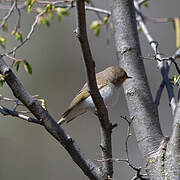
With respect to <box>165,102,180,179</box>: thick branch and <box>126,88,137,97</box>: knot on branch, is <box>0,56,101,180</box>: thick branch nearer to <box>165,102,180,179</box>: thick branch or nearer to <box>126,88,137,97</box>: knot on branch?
<box>165,102,180,179</box>: thick branch

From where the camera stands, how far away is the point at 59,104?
22.7ft

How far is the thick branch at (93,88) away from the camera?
176 centimetres

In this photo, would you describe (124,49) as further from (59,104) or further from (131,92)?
(59,104)

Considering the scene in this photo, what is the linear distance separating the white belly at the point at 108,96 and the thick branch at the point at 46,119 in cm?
153

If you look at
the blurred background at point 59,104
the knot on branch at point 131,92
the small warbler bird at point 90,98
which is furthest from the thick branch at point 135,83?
the blurred background at point 59,104

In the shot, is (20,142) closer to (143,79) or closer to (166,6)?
(166,6)

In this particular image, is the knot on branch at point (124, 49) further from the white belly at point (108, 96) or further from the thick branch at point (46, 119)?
the white belly at point (108, 96)

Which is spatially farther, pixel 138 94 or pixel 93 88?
pixel 138 94

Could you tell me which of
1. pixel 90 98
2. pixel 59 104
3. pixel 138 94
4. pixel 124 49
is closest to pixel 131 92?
pixel 138 94

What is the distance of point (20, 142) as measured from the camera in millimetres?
6992

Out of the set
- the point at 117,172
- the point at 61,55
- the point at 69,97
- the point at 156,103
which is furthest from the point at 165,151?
the point at 61,55

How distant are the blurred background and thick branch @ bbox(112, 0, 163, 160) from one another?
12.1 feet

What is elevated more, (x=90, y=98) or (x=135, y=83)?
(x=135, y=83)

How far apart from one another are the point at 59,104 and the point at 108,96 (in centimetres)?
Result: 311
